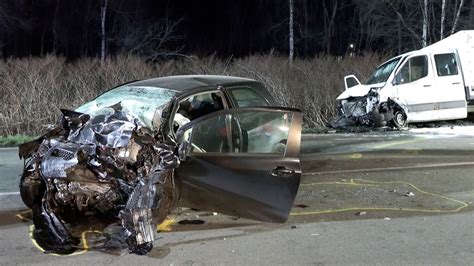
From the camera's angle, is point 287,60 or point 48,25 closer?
point 287,60

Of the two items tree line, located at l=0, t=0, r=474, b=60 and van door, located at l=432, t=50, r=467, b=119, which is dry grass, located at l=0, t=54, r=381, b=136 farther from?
tree line, located at l=0, t=0, r=474, b=60

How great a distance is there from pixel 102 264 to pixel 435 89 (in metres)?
11.9

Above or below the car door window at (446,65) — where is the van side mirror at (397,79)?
below

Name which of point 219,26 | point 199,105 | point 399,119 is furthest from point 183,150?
point 219,26

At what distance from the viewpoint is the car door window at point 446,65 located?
1459cm

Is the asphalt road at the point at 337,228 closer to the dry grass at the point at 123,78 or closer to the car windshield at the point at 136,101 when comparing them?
the car windshield at the point at 136,101

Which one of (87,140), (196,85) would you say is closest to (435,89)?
(196,85)

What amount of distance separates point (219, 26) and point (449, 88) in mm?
50164

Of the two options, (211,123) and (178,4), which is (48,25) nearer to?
(178,4)

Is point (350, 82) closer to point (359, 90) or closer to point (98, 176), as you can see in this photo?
point (359, 90)

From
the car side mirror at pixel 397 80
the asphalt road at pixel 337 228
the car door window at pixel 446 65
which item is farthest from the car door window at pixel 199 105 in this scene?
the car door window at pixel 446 65

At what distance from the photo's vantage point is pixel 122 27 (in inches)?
1571

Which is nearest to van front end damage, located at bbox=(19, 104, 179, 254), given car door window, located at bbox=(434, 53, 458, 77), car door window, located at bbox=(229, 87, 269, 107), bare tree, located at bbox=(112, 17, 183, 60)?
car door window, located at bbox=(229, 87, 269, 107)

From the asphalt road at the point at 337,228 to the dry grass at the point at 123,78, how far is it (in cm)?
581
